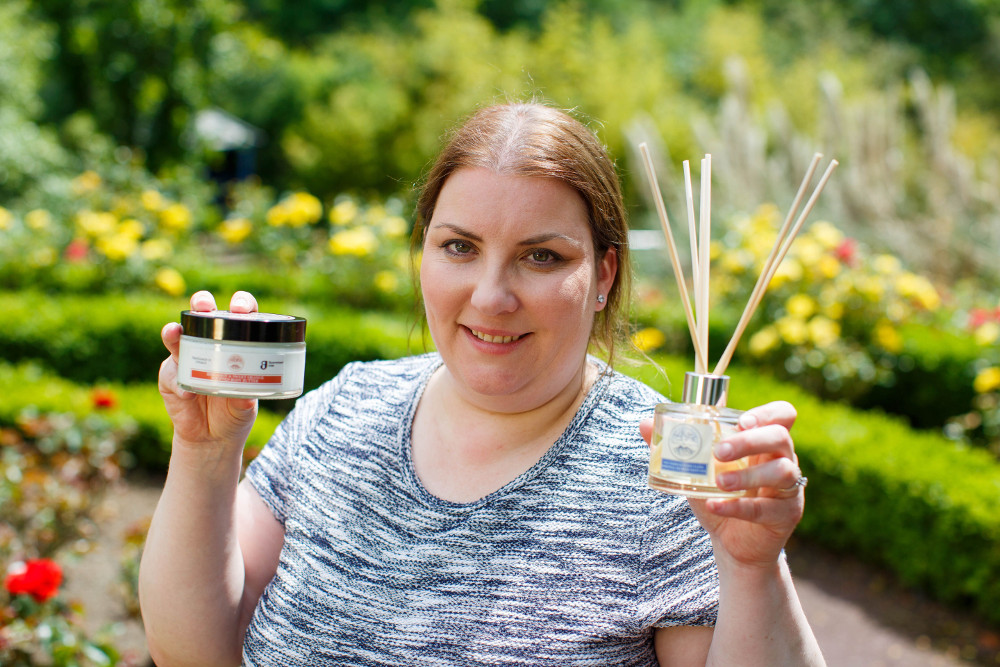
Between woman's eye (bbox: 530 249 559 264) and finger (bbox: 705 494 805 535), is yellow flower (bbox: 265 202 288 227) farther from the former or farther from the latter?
finger (bbox: 705 494 805 535)

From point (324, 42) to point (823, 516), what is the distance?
1088 inches

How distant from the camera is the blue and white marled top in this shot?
1256 mm

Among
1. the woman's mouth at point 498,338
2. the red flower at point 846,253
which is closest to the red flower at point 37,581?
the woman's mouth at point 498,338

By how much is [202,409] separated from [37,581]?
145cm

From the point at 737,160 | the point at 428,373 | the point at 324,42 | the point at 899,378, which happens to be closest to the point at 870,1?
the point at 324,42

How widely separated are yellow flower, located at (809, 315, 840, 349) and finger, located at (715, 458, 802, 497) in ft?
15.6

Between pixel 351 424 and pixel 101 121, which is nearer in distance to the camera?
pixel 351 424

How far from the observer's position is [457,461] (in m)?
1.46

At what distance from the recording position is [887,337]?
556cm

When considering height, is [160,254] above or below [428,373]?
below

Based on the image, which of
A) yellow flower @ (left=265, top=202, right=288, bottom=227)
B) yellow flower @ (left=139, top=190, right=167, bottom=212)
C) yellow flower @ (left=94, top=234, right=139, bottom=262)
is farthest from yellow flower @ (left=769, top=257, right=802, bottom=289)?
yellow flower @ (left=139, top=190, right=167, bottom=212)

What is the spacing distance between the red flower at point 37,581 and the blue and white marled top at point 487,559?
1.27 meters

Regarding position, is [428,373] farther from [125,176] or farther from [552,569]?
[125,176]

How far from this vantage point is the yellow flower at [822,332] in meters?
5.38
